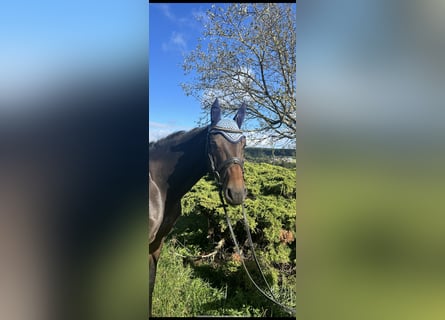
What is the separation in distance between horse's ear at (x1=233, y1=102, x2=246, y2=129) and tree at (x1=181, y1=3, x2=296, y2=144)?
5 cm

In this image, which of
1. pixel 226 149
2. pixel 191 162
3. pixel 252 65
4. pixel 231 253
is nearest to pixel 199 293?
pixel 231 253

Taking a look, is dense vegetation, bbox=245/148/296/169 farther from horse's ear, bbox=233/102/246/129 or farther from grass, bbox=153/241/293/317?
grass, bbox=153/241/293/317

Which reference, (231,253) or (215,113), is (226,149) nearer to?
(215,113)

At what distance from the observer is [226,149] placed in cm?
257

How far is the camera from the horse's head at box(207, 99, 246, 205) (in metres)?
2.56

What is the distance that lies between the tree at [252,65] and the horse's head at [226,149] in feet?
0.49
